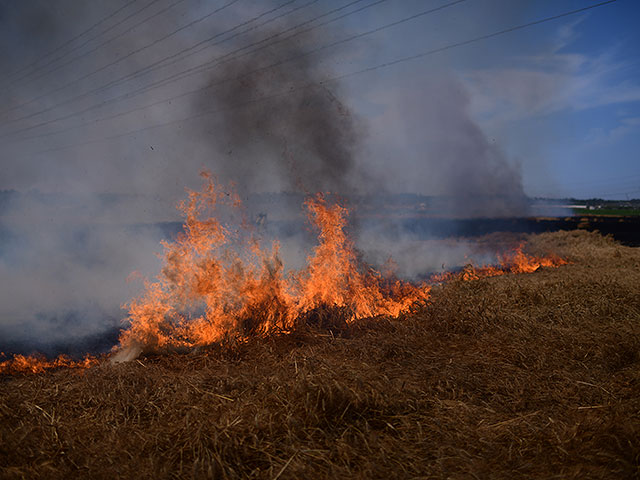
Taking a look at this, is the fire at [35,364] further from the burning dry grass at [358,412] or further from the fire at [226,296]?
the burning dry grass at [358,412]

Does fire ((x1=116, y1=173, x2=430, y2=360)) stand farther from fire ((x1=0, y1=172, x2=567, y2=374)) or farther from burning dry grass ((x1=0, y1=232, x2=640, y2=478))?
burning dry grass ((x1=0, y1=232, x2=640, y2=478))

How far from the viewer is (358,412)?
120 inches

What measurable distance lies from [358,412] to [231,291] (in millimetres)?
4323

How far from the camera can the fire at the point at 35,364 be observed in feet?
21.5

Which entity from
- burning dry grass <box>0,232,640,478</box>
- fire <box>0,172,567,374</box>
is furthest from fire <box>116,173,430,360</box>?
burning dry grass <box>0,232,640,478</box>

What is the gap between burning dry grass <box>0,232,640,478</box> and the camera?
246cm

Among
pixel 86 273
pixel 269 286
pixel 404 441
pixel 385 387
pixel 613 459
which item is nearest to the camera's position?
pixel 613 459

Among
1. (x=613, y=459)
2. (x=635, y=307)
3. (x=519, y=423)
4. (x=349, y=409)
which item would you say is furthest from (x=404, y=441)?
(x=635, y=307)

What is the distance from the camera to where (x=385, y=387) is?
3.44m

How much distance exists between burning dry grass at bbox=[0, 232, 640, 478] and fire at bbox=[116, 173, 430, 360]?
2.11 ft

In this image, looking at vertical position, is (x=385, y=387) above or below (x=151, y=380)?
above

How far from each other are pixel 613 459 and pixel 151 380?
167 inches

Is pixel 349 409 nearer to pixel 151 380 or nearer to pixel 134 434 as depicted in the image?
pixel 134 434

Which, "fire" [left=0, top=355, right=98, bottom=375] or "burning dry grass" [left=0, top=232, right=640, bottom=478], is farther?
"fire" [left=0, top=355, right=98, bottom=375]
